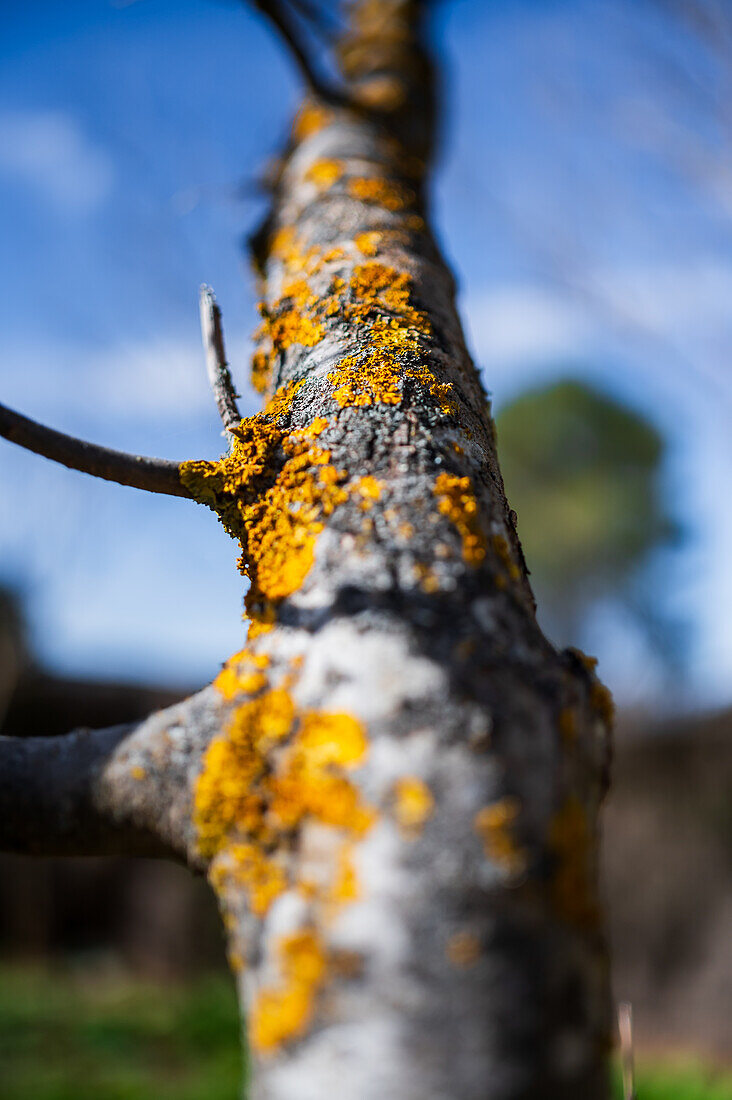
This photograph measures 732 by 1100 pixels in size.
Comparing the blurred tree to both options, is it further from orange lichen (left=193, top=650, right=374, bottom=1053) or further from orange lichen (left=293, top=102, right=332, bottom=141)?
orange lichen (left=193, top=650, right=374, bottom=1053)

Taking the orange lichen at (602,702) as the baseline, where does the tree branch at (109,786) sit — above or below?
below

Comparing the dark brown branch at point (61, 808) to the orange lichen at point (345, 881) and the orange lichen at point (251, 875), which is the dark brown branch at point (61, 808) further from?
the orange lichen at point (345, 881)

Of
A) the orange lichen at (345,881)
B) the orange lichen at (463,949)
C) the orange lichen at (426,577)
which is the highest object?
the orange lichen at (426,577)

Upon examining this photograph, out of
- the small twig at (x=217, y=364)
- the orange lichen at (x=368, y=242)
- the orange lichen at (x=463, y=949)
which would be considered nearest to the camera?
the orange lichen at (x=463, y=949)

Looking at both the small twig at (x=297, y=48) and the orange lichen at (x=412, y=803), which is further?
the small twig at (x=297, y=48)

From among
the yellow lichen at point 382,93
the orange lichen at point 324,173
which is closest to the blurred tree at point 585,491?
the yellow lichen at point 382,93

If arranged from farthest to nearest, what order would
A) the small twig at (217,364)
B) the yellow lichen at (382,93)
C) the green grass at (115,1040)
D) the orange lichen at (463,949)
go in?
the green grass at (115,1040)
the yellow lichen at (382,93)
the small twig at (217,364)
the orange lichen at (463,949)

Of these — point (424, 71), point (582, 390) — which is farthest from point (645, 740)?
point (582, 390)
